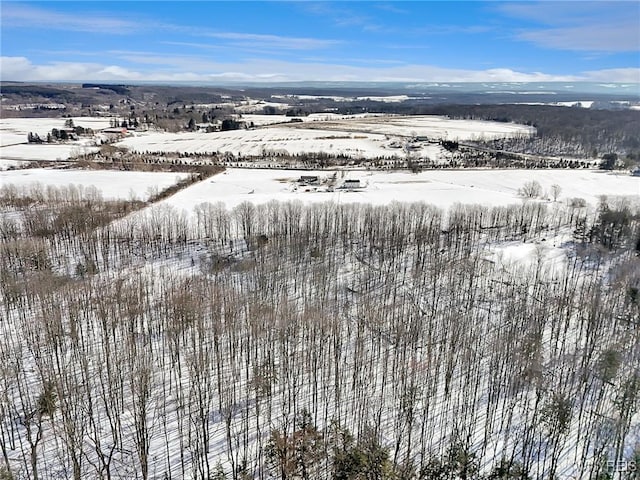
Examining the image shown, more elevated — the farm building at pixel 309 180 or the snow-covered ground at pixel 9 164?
the snow-covered ground at pixel 9 164

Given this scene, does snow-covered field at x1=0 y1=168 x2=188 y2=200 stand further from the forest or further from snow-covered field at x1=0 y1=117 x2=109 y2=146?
snow-covered field at x1=0 y1=117 x2=109 y2=146

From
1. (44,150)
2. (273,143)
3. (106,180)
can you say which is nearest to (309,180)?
(106,180)

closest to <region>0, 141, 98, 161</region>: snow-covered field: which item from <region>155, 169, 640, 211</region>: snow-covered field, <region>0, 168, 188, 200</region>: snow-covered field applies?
<region>0, 168, 188, 200</region>: snow-covered field

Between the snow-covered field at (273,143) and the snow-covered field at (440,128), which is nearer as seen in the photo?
the snow-covered field at (273,143)

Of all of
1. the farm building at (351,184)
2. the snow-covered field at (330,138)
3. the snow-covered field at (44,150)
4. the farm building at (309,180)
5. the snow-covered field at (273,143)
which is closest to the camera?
the farm building at (351,184)

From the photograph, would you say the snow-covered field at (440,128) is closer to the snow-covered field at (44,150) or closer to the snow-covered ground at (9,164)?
the snow-covered field at (44,150)

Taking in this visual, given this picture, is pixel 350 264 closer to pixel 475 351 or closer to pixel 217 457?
pixel 475 351

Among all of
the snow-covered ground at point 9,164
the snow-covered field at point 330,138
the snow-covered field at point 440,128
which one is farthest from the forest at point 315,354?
the snow-covered field at point 440,128
